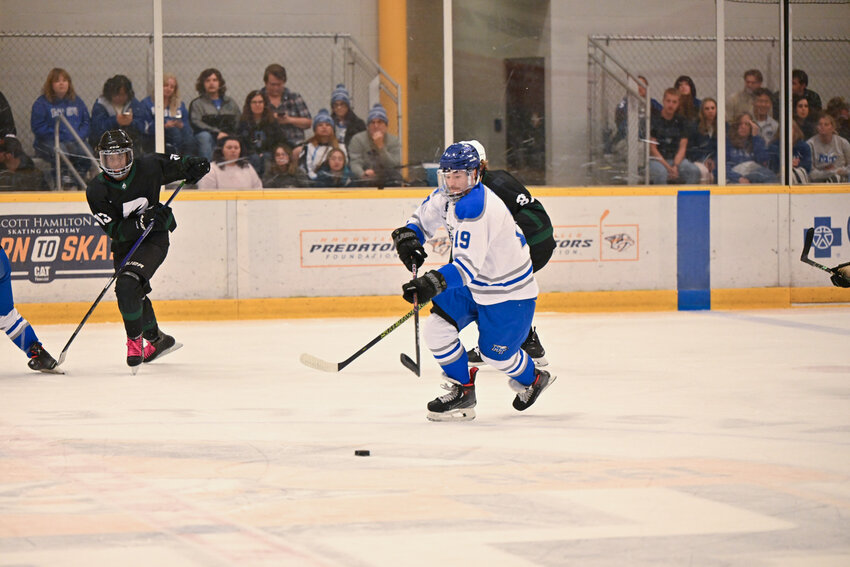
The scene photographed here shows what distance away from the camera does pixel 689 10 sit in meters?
8.62

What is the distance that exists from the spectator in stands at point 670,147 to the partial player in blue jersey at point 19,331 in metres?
4.69

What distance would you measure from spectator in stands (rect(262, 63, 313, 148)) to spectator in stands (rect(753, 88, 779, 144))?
129 inches

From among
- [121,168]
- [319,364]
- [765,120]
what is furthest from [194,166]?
[765,120]

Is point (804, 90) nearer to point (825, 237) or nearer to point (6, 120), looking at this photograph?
point (825, 237)

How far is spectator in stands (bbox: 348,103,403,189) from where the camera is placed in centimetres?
830

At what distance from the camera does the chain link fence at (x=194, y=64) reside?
26.2ft

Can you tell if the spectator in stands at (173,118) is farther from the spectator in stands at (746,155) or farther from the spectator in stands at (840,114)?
the spectator in stands at (840,114)

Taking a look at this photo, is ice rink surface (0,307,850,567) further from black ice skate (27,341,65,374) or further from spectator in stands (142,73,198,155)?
spectator in stands (142,73,198,155)

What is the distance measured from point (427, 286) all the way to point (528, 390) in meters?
0.69

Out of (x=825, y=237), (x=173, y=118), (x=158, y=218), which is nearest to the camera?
(x=158, y=218)

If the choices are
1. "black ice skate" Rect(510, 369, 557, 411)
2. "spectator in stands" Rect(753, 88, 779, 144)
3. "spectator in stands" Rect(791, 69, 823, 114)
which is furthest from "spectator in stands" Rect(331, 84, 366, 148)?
"black ice skate" Rect(510, 369, 557, 411)

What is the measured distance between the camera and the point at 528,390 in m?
4.39

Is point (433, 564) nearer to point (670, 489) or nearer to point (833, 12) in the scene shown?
point (670, 489)

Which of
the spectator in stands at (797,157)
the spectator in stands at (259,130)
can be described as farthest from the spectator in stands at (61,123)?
the spectator in stands at (797,157)
